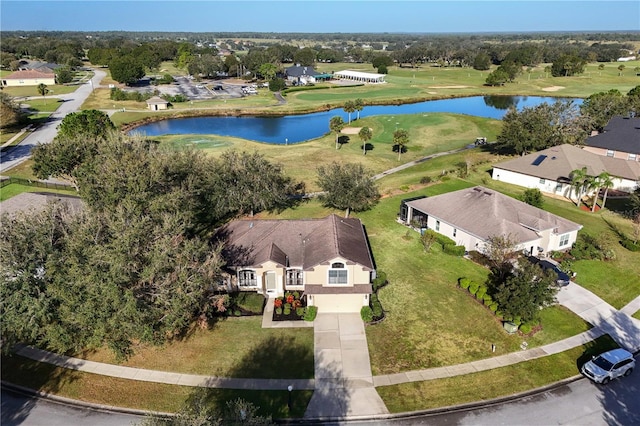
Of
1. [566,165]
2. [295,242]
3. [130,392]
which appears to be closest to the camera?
[130,392]

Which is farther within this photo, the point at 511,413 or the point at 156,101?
the point at 156,101

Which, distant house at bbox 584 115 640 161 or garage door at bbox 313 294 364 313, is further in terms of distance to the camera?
distant house at bbox 584 115 640 161

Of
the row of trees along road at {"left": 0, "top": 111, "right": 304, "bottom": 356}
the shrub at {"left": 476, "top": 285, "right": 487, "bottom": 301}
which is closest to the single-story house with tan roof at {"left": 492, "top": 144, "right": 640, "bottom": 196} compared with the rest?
the shrub at {"left": 476, "top": 285, "right": 487, "bottom": 301}

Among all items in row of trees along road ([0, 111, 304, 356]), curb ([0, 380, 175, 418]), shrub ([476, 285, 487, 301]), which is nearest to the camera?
curb ([0, 380, 175, 418])

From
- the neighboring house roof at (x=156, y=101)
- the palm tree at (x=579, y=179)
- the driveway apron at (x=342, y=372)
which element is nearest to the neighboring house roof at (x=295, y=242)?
the driveway apron at (x=342, y=372)

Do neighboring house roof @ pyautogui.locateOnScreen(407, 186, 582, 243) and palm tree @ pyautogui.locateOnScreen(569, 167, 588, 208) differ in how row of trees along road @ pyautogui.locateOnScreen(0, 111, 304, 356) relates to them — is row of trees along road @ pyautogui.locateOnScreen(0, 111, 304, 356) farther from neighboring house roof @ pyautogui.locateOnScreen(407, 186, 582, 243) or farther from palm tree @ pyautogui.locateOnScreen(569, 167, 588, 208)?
palm tree @ pyautogui.locateOnScreen(569, 167, 588, 208)

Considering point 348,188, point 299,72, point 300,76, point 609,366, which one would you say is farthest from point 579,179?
point 299,72

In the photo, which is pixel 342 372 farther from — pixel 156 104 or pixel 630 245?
pixel 156 104
